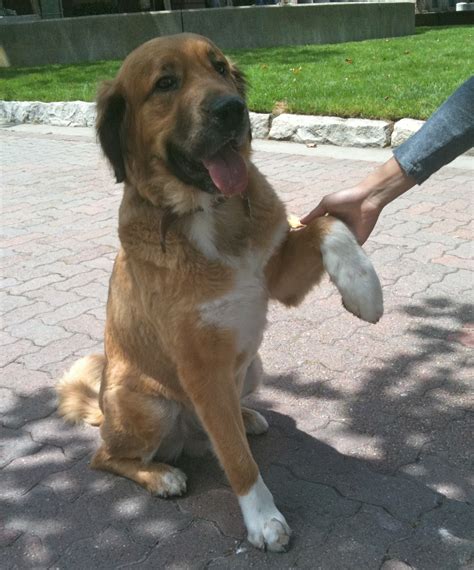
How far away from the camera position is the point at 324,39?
19.4 metres

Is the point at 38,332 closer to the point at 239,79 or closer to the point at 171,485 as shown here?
the point at 171,485

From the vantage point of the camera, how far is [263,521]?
2756mm

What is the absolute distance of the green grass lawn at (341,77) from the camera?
31.1 ft

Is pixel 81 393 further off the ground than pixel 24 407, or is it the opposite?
pixel 81 393

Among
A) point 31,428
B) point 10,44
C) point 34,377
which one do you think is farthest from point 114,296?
point 10,44

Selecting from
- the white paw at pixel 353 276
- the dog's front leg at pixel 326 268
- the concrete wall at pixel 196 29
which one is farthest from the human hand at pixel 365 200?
the concrete wall at pixel 196 29

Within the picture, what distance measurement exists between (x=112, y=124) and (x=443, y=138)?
143cm

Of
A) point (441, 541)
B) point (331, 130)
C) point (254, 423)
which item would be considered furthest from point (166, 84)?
point (331, 130)

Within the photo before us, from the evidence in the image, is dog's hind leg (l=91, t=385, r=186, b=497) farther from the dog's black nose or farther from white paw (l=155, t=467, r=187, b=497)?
the dog's black nose

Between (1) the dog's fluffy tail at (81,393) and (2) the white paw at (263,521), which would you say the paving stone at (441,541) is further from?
(1) the dog's fluffy tail at (81,393)

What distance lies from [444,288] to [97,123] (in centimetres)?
287

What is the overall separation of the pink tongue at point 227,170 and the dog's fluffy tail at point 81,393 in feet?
4.51

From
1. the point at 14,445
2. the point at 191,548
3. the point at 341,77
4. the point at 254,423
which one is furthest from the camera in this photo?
the point at 341,77

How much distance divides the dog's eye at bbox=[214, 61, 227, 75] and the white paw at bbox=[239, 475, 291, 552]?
173 cm
